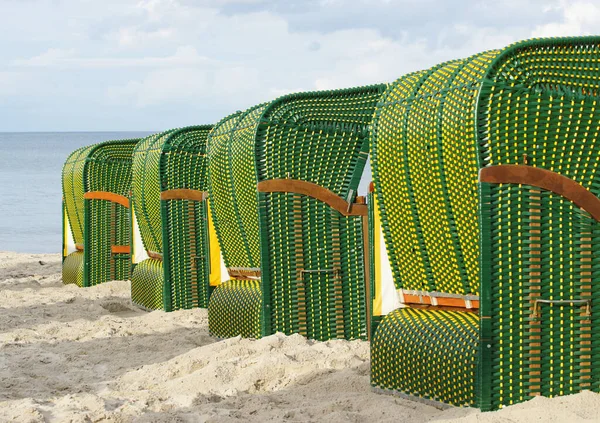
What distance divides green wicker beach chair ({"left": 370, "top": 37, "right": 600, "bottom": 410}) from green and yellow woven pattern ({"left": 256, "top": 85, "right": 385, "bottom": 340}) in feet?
6.14

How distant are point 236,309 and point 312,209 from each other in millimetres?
1312

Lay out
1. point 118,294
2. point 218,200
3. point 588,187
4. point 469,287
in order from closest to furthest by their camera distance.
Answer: point 588,187, point 469,287, point 218,200, point 118,294

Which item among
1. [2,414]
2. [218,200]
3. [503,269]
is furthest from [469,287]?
[218,200]

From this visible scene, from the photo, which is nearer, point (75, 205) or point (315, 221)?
point (315, 221)

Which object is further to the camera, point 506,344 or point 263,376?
point 263,376

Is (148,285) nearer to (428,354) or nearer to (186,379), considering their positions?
(186,379)

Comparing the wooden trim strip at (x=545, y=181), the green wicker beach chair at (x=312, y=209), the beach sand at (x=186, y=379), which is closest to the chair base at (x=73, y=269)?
the beach sand at (x=186, y=379)

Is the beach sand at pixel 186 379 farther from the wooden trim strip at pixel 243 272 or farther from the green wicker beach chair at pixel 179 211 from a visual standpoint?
the wooden trim strip at pixel 243 272

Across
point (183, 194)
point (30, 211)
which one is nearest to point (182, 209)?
point (183, 194)

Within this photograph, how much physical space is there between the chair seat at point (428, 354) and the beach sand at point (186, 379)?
0.11m

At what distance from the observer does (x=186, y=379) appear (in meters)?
7.02

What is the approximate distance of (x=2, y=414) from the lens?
6219 mm

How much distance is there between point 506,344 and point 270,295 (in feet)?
9.09

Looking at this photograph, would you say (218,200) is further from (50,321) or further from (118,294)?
(118,294)
